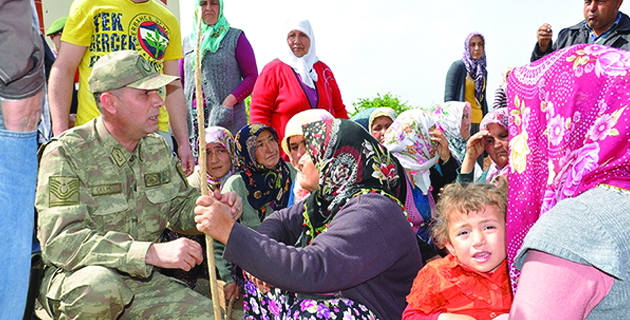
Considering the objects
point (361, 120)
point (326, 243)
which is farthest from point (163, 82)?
point (361, 120)

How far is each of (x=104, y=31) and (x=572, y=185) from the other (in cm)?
298

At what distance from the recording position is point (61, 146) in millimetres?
2559

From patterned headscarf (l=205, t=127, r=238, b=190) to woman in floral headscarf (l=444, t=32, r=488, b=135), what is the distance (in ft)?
11.0

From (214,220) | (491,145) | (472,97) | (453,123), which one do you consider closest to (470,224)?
(214,220)

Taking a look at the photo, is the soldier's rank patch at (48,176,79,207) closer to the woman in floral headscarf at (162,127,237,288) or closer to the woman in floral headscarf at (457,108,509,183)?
the woman in floral headscarf at (162,127,237,288)

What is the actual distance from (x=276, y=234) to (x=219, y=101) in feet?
7.91

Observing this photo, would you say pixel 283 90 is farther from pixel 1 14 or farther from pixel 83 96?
pixel 1 14

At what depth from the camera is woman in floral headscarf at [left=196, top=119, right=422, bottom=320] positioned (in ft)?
6.89

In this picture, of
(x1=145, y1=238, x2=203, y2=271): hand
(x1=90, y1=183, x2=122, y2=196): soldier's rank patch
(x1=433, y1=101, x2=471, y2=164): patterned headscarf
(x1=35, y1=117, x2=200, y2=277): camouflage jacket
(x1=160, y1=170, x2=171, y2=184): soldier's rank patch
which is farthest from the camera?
(x1=433, y1=101, x2=471, y2=164): patterned headscarf

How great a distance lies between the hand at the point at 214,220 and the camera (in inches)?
82.7

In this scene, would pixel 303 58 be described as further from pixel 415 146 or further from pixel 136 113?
pixel 136 113

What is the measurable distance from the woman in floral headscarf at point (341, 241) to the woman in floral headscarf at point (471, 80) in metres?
4.53

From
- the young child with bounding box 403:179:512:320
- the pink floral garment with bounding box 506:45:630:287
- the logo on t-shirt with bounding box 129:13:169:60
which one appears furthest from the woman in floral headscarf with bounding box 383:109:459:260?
the pink floral garment with bounding box 506:45:630:287

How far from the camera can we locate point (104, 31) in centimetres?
345
